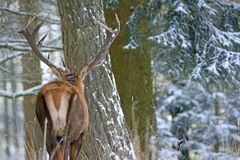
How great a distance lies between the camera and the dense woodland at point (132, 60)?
4926 millimetres

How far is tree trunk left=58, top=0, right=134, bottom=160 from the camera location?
15.9ft

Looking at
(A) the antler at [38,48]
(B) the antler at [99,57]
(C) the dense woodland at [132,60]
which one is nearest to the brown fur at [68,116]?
(A) the antler at [38,48]

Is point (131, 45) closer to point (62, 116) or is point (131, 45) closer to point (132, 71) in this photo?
point (132, 71)

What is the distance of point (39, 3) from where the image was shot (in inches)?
341

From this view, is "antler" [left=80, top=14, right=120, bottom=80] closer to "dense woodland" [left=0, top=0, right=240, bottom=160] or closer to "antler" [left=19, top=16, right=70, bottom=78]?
"antler" [left=19, top=16, right=70, bottom=78]

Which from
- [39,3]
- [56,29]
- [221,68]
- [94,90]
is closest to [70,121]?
[94,90]

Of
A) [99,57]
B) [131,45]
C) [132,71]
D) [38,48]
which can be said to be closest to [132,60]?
[132,71]

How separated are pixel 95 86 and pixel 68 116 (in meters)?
1.34

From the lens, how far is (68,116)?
141 inches

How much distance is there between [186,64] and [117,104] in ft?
8.35

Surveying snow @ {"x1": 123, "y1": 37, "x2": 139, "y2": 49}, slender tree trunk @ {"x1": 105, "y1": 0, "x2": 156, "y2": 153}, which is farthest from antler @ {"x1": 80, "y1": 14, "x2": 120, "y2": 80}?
slender tree trunk @ {"x1": 105, "y1": 0, "x2": 156, "y2": 153}

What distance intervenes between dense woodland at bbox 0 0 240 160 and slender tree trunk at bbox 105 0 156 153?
0.5 inches

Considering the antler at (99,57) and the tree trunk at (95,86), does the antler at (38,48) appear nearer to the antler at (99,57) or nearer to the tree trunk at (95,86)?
the antler at (99,57)

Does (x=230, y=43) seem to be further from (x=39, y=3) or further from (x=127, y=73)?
(x=39, y=3)
